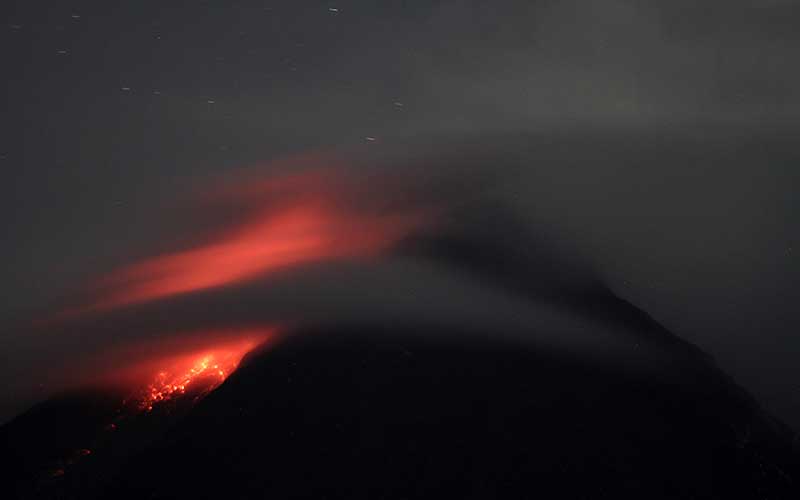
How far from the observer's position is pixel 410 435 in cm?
8738

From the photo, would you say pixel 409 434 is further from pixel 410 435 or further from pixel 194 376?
pixel 194 376

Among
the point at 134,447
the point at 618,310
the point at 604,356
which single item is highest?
the point at 134,447

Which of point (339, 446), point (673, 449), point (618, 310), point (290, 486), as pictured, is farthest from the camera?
point (618, 310)

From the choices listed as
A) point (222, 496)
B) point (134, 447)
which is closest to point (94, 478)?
point (134, 447)

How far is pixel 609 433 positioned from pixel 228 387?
58162 millimetres

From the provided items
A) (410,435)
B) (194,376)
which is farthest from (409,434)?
(194,376)

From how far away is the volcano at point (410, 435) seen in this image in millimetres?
79500

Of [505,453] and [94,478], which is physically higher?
[505,453]

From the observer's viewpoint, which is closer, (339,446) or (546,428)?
(339,446)

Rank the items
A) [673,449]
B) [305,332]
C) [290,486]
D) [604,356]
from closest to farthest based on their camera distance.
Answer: [290,486], [673,449], [305,332], [604,356]

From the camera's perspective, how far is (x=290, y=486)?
77.3 meters

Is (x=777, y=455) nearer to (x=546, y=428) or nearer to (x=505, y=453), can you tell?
(x=546, y=428)

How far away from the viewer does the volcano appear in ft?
261

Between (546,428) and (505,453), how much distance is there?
10677 millimetres
